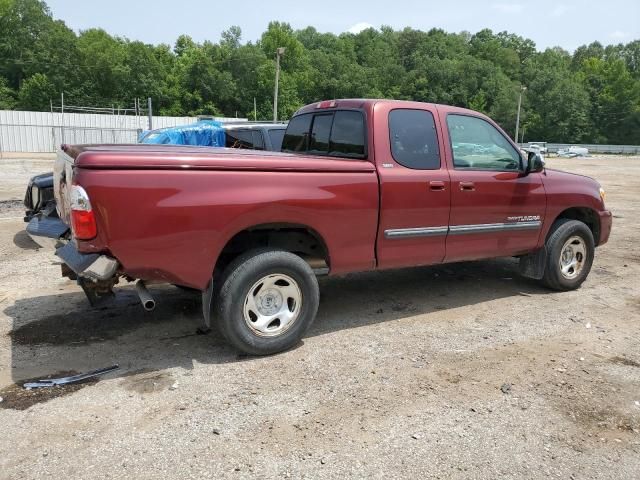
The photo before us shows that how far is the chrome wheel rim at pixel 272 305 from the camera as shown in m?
4.23

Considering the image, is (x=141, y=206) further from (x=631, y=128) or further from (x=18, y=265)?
(x=631, y=128)

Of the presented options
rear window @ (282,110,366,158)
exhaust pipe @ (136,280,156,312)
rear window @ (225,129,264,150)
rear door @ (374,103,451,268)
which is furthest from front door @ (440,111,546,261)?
rear window @ (225,129,264,150)

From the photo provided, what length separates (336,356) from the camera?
4371 millimetres

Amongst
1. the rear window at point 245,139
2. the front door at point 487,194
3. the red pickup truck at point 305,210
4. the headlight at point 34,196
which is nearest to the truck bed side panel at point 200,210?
the red pickup truck at point 305,210

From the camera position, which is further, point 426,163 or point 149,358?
point 426,163

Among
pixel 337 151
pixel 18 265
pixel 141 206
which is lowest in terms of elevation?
pixel 18 265

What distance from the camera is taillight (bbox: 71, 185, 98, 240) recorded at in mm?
3531

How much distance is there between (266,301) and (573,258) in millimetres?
3868

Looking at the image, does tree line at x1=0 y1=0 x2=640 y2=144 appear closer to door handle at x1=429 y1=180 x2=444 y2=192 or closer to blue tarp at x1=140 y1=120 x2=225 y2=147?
blue tarp at x1=140 y1=120 x2=225 y2=147

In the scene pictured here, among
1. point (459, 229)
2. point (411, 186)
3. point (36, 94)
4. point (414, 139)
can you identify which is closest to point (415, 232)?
point (411, 186)

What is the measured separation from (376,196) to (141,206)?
1932 millimetres

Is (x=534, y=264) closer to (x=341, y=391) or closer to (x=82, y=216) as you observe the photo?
(x=341, y=391)

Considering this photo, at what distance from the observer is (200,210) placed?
3836 millimetres

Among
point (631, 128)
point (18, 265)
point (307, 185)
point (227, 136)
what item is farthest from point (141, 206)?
point (631, 128)
